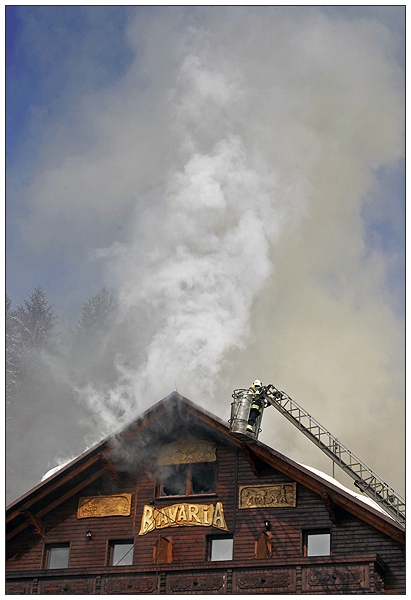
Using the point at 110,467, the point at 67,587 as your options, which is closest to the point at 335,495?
the point at 110,467

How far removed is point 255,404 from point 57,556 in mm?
8201

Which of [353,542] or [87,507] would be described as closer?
[353,542]

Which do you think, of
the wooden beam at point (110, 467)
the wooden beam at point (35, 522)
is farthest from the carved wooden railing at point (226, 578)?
the wooden beam at point (110, 467)

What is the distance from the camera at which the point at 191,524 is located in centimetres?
Result: 3353

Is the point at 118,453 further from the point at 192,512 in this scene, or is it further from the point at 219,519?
the point at 219,519

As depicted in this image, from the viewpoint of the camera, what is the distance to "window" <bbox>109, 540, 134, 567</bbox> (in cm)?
3406

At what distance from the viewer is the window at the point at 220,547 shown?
33125mm

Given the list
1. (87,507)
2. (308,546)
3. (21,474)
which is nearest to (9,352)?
(21,474)

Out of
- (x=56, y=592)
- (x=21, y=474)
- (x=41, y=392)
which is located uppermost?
(x=41, y=392)

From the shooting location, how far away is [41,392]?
255 feet

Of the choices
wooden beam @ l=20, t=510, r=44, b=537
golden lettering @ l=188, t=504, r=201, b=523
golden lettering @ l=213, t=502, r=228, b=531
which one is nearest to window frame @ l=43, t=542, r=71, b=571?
wooden beam @ l=20, t=510, r=44, b=537

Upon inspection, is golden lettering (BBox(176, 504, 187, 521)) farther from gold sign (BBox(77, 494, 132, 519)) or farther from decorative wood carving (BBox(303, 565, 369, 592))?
decorative wood carving (BBox(303, 565, 369, 592))
